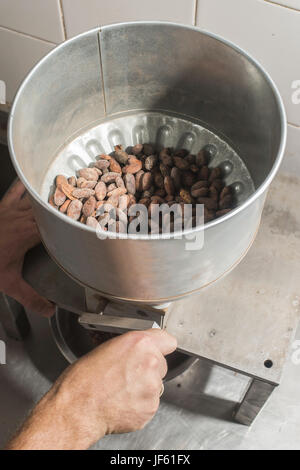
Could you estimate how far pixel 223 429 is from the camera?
92 centimetres

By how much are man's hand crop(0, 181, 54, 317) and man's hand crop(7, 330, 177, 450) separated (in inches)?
7.9

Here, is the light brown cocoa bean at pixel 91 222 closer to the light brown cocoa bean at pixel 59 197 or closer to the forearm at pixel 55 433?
the light brown cocoa bean at pixel 59 197

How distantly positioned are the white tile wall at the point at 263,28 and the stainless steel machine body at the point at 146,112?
197 millimetres

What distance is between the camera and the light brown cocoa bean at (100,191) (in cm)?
56

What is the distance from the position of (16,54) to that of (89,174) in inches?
21.5

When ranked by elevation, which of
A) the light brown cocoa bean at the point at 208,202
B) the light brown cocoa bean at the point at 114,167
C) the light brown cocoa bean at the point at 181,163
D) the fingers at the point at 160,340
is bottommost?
the fingers at the point at 160,340

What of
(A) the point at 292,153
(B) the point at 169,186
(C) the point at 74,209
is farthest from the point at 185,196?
(A) the point at 292,153

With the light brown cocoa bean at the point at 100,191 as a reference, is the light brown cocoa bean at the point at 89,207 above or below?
below

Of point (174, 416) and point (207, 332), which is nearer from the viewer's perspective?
point (207, 332)

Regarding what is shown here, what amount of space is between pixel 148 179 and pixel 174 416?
1.83 ft

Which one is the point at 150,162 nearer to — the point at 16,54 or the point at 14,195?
the point at 14,195

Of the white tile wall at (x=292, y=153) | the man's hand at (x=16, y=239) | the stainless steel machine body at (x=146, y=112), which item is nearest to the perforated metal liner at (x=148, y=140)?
the stainless steel machine body at (x=146, y=112)
